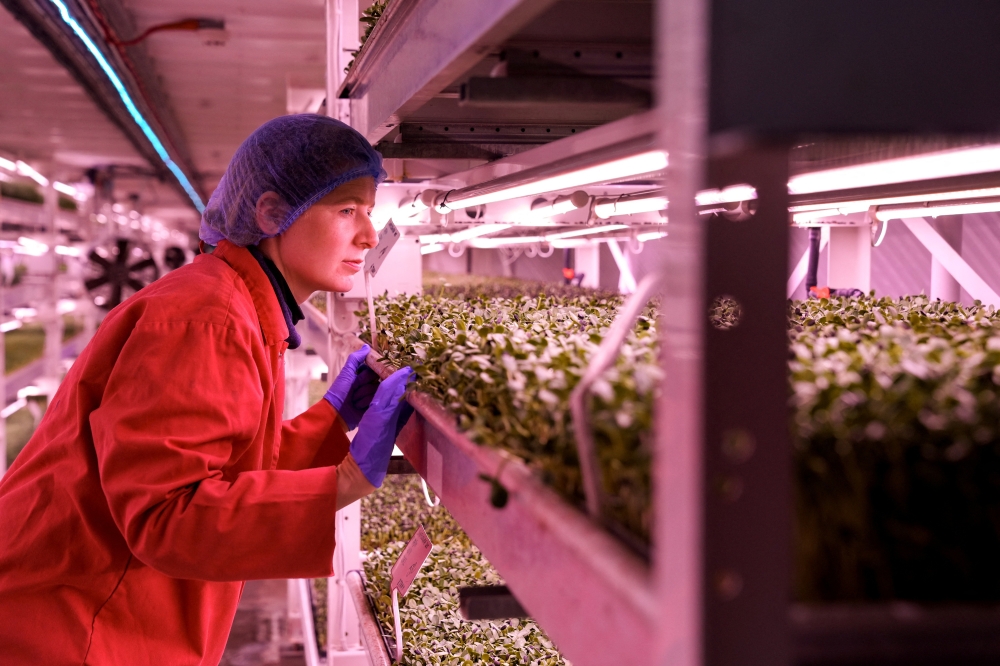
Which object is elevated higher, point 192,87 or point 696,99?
point 192,87

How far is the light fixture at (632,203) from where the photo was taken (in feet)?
7.26

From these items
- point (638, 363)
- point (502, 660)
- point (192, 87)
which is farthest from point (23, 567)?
point (192, 87)

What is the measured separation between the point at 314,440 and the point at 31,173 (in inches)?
227

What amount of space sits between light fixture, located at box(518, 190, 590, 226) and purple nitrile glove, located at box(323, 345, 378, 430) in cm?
71

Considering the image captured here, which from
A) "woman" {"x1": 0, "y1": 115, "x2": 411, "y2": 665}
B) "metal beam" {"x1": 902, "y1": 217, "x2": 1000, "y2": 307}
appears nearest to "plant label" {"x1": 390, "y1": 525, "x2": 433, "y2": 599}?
"woman" {"x1": 0, "y1": 115, "x2": 411, "y2": 665}

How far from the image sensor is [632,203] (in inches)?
93.7

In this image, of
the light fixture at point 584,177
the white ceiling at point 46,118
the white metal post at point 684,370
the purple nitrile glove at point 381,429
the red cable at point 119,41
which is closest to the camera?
the white metal post at point 684,370

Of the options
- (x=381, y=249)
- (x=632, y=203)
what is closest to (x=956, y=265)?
(x=632, y=203)

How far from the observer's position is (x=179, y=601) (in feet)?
5.92

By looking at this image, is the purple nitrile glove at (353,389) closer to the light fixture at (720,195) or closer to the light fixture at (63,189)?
the light fixture at (720,195)

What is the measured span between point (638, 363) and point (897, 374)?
0.27 meters

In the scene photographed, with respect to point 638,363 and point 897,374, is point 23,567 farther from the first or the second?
point 897,374

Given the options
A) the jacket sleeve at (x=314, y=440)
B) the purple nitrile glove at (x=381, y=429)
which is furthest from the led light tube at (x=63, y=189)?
the purple nitrile glove at (x=381, y=429)

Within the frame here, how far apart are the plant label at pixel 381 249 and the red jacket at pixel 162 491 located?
0.98 feet
